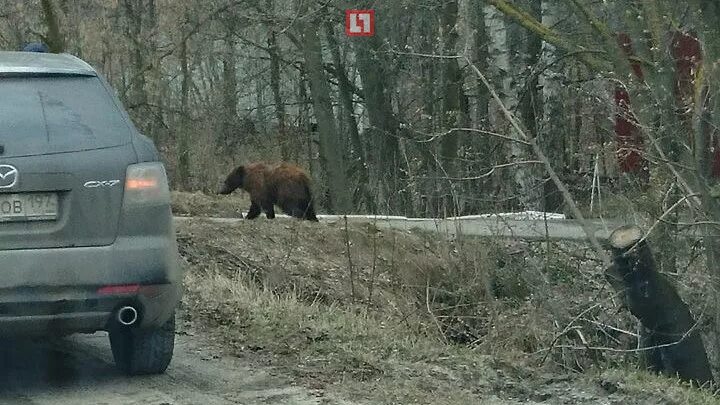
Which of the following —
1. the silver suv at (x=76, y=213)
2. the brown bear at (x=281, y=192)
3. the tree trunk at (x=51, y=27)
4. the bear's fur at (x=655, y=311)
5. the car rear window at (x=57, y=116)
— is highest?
the tree trunk at (x=51, y=27)

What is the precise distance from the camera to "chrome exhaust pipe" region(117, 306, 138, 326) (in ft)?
21.3

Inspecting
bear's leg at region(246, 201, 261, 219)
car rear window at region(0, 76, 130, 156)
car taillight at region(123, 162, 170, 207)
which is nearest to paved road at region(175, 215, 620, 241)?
bear's leg at region(246, 201, 261, 219)

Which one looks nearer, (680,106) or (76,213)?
(76,213)

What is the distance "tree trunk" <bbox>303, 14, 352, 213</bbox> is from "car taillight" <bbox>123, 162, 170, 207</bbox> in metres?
20.5

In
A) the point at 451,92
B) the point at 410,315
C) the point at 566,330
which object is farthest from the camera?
the point at 451,92

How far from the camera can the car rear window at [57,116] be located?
6.38m

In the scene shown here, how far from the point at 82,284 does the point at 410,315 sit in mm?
4489

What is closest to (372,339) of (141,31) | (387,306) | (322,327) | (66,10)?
(322,327)

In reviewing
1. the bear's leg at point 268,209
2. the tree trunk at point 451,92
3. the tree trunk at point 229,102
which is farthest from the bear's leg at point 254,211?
the tree trunk at point 229,102

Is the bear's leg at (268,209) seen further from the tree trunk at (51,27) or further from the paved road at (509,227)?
the tree trunk at (51,27)

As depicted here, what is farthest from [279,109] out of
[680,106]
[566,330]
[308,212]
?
[566,330]

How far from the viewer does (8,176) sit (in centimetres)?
623

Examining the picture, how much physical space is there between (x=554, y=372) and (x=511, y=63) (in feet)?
50.4

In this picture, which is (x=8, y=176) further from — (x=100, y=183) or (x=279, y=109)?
(x=279, y=109)
